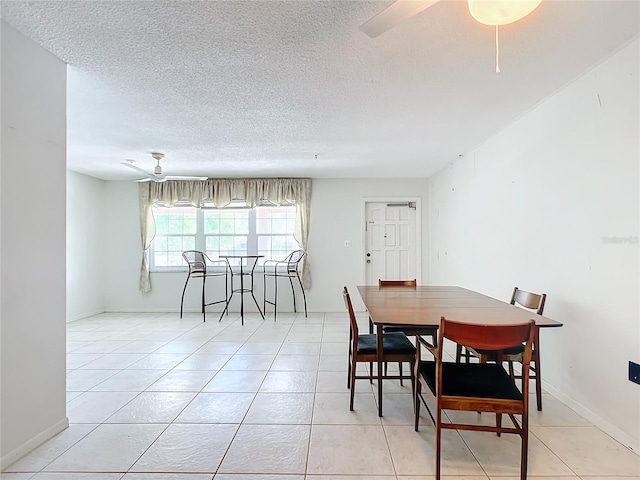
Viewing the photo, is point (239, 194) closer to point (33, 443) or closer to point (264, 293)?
point (264, 293)

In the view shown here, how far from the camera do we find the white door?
18.7 feet

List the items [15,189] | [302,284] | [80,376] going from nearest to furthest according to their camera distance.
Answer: [15,189] → [80,376] → [302,284]

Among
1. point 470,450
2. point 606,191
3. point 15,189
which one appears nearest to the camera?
point 15,189

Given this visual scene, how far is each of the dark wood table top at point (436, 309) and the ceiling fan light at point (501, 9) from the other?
134 cm

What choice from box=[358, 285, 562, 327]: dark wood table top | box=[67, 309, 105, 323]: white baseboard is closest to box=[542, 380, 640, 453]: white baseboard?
box=[358, 285, 562, 327]: dark wood table top

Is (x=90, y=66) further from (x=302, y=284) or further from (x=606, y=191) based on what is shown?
(x=302, y=284)

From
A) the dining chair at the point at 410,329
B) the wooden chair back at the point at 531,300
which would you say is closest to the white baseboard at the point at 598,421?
the wooden chair back at the point at 531,300

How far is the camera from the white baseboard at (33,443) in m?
1.69

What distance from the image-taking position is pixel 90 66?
2088 millimetres

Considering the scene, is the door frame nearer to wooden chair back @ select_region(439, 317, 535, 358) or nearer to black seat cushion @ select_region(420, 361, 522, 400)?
black seat cushion @ select_region(420, 361, 522, 400)

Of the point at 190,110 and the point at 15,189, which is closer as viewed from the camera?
the point at 15,189

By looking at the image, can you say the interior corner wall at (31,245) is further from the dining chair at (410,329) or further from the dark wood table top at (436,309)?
the dining chair at (410,329)

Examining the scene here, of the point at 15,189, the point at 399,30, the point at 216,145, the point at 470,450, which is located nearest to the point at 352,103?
the point at 399,30

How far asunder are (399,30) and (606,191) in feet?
4.97
